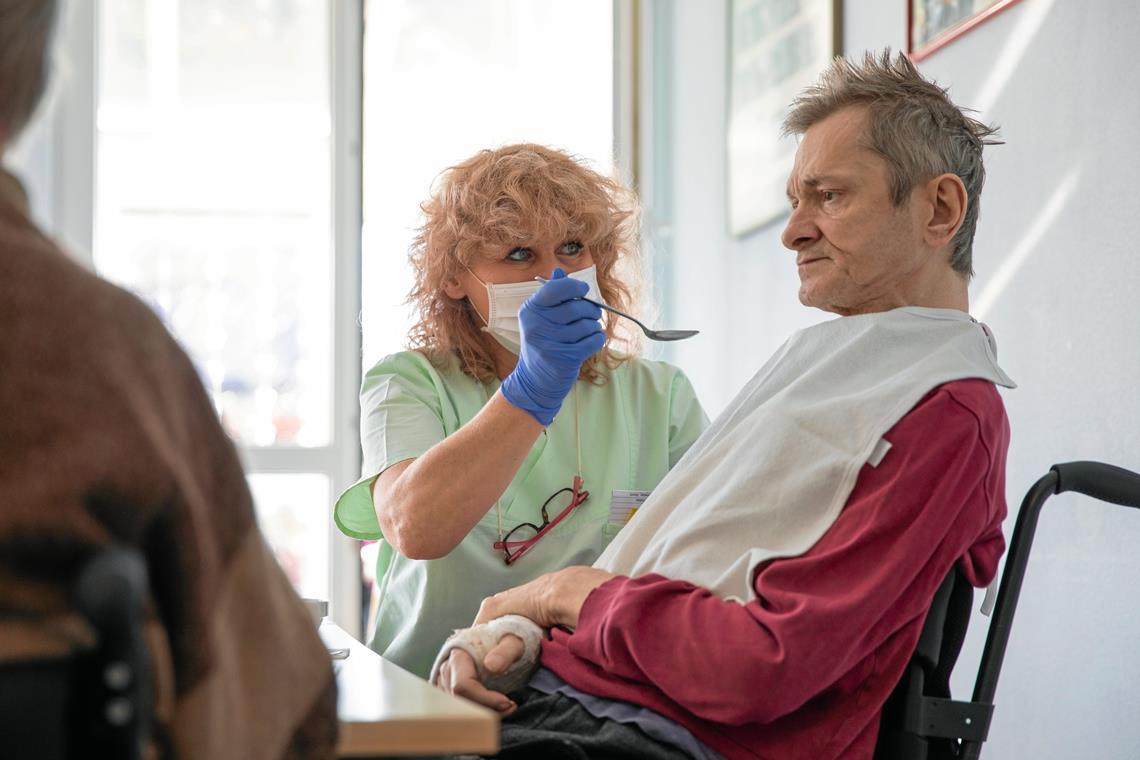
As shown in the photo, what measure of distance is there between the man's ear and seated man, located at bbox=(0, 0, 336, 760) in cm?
100

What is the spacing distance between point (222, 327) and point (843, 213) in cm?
273

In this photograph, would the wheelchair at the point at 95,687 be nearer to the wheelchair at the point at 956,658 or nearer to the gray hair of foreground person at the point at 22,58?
the gray hair of foreground person at the point at 22,58

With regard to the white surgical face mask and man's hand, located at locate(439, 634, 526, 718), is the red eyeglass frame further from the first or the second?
man's hand, located at locate(439, 634, 526, 718)

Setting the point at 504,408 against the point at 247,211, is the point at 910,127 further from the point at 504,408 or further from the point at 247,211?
the point at 247,211

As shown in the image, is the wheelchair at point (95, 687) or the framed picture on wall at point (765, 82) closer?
the wheelchair at point (95, 687)

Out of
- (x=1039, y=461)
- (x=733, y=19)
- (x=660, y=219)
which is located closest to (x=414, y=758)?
(x=1039, y=461)

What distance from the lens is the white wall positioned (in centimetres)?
167

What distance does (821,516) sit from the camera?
1315 mm

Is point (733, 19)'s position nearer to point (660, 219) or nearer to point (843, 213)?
point (660, 219)

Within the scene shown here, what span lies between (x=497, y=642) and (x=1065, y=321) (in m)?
0.98

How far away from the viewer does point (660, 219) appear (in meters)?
3.90

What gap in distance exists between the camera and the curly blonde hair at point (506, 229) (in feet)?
6.21

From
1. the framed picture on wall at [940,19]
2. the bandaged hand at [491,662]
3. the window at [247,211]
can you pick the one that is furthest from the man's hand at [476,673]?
the window at [247,211]

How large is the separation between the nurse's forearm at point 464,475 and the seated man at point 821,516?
0.21m
